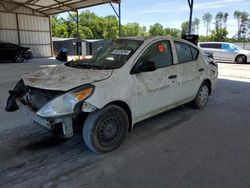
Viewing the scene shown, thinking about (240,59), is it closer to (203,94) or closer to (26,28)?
(203,94)

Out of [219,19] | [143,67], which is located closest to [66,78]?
[143,67]

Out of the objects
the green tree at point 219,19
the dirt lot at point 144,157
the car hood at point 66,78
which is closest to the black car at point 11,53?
the dirt lot at point 144,157

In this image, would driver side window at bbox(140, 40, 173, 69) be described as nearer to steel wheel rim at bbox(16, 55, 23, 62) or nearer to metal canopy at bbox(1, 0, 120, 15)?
metal canopy at bbox(1, 0, 120, 15)

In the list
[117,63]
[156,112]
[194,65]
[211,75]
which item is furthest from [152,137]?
[211,75]

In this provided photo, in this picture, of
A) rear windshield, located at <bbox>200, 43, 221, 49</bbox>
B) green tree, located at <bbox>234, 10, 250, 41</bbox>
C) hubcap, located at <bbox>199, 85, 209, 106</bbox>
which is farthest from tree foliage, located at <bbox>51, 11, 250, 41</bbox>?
hubcap, located at <bbox>199, 85, 209, 106</bbox>

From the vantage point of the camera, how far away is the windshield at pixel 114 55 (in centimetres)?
336

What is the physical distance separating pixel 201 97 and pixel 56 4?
59.3ft

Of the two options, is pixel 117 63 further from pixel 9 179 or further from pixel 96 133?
pixel 9 179

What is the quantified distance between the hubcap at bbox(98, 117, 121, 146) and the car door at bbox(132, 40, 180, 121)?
417 millimetres

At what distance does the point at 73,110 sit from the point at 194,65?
2847 mm

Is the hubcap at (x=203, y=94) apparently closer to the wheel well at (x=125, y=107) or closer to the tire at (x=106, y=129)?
the wheel well at (x=125, y=107)

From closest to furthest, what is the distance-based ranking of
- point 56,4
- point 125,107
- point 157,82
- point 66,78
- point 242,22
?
point 66,78 → point 125,107 → point 157,82 → point 56,4 → point 242,22

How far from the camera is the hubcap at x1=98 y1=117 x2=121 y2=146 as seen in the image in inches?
117

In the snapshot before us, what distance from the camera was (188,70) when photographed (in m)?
4.30
